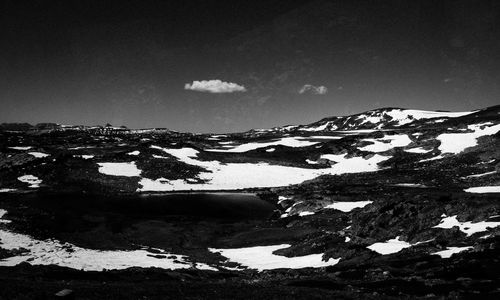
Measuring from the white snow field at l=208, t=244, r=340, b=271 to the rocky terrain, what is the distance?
265 mm

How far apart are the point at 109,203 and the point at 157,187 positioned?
865 inches

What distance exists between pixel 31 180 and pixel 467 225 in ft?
344

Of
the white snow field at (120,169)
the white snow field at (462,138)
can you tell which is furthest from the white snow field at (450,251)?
the white snow field at (462,138)

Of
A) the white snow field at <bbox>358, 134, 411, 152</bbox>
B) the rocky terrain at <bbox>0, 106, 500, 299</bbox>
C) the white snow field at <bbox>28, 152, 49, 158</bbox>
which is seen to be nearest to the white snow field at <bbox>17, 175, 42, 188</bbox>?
the rocky terrain at <bbox>0, 106, 500, 299</bbox>

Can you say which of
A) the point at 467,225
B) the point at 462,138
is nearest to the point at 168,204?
the point at 467,225

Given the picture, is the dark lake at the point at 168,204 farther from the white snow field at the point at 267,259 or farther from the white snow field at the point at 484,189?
the white snow field at the point at 484,189

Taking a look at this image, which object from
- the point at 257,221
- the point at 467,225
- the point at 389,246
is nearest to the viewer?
the point at 389,246

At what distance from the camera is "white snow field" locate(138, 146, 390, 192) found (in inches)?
4555

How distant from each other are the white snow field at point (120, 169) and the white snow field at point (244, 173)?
601cm

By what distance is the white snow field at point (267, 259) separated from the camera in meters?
45.3

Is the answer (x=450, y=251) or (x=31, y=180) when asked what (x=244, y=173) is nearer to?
(x=31, y=180)

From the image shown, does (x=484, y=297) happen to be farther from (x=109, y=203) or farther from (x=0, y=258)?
(x=109, y=203)

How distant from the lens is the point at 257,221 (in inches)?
2977

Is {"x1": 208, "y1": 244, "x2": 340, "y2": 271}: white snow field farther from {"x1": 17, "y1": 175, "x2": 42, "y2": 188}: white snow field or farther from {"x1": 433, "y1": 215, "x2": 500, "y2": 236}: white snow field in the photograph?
{"x1": 17, "y1": 175, "x2": 42, "y2": 188}: white snow field
